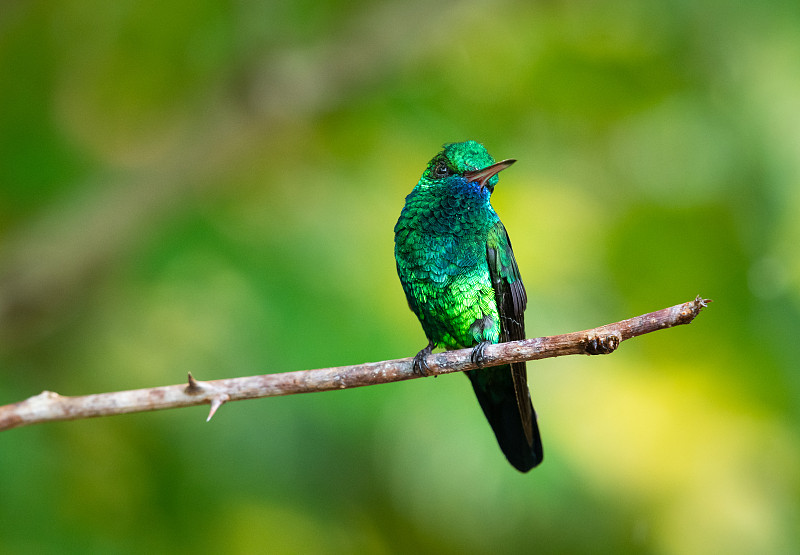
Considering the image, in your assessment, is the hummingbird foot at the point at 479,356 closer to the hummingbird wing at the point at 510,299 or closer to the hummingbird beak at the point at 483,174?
the hummingbird wing at the point at 510,299

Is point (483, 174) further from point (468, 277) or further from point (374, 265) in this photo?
point (374, 265)

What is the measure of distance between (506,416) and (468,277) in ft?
1.64

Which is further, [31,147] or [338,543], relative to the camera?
[31,147]

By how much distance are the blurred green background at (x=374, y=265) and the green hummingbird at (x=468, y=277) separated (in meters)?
0.94

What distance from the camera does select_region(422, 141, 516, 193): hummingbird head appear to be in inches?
83.7

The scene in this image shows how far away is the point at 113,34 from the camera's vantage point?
15.3ft

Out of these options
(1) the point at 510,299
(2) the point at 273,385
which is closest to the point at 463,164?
(1) the point at 510,299

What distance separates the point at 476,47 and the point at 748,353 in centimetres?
255

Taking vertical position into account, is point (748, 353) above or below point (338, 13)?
below

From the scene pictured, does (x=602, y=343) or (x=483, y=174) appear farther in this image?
(x=483, y=174)

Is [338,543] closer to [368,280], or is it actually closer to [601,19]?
[368,280]

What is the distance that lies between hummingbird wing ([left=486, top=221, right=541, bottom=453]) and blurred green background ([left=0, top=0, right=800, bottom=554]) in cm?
98

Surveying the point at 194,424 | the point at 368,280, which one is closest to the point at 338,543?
the point at 194,424

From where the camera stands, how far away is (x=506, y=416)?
→ 2.64 metres
